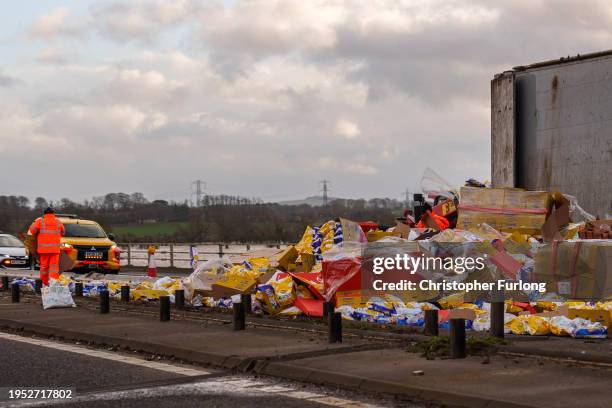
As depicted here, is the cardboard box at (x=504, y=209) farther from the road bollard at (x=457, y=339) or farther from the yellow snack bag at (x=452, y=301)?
the road bollard at (x=457, y=339)

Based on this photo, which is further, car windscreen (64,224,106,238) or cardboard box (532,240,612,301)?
car windscreen (64,224,106,238)

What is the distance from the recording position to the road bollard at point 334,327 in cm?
1108

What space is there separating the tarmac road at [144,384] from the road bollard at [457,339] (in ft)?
5.38

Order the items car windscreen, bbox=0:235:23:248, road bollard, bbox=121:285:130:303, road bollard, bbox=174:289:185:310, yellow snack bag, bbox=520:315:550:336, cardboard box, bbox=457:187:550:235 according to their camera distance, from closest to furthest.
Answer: yellow snack bag, bbox=520:315:550:336, road bollard, bbox=174:289:185:310, cardboard box, bbox=457:187:550:235, road bollard, bbox=121:285:130:303, car windscreen, bbox=0:235:23:248

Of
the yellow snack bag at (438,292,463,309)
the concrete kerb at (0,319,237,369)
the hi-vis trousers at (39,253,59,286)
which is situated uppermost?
the hi-vis trousers at (39,253,59,286)

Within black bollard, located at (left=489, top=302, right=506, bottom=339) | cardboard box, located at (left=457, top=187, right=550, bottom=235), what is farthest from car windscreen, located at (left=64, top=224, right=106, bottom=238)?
black bollard, located at (left=489, top=302, right=506, bottom=339)

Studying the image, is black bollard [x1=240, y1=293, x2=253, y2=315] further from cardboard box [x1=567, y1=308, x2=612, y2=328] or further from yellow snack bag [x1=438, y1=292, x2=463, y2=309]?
cardboard box [x1=567, y1=308, x2=612, y2=328]

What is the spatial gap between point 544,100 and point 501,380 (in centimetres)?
930

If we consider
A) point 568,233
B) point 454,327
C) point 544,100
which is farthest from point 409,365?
point 544,100

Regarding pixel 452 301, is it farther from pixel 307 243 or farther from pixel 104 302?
pixel 104 302

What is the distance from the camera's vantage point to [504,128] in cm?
1708

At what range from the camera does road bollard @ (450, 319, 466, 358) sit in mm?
9695

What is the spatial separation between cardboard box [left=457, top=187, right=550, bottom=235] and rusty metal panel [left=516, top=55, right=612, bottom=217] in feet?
1.98

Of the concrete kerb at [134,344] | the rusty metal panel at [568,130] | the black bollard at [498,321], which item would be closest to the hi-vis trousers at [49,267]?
the concrete kerb at [134,344]
